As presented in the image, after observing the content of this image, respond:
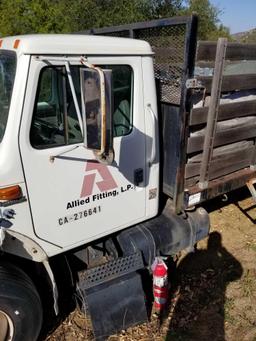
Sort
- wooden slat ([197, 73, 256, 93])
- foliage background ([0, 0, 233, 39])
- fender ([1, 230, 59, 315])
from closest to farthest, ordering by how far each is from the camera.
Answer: fender ([1, 230, 59, 315]) < wooden slat ([197, 73, 256, 93]) < foliage background ([0, 0, 233, 39])

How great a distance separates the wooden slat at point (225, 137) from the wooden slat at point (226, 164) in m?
0.14

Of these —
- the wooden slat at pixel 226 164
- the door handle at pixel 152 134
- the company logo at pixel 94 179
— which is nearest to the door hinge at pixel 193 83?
the door handle at pixel 152 134

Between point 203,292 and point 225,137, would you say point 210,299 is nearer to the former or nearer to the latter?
point 203,292

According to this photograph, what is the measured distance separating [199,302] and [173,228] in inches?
34.4

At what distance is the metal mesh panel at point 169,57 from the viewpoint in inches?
107

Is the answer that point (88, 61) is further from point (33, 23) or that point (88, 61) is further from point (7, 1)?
point (7, 1)

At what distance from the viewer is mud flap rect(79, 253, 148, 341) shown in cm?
271

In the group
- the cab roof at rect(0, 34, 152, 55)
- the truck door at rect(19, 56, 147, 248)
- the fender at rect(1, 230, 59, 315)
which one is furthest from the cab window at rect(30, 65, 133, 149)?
the fender at rect(1, 230, 59, 315)

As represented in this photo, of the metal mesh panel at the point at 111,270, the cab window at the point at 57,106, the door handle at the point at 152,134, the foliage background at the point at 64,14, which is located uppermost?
the foliage background at the point at 64,14

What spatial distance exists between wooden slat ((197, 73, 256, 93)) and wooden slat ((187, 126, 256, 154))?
409 mm

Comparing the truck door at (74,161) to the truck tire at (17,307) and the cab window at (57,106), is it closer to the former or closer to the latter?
the cab window at (57,106)

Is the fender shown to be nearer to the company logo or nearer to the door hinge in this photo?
the company logo

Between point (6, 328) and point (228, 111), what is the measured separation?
267 cm

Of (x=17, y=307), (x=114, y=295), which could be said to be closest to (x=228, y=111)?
(x=114, y=295)
